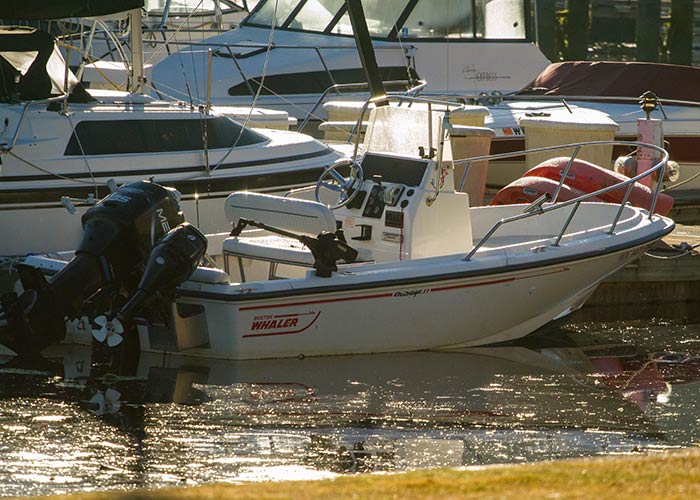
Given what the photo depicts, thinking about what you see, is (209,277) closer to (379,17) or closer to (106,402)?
(106,402)

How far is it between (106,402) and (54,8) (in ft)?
15.5

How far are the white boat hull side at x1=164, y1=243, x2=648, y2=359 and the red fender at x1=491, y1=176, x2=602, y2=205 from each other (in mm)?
1562

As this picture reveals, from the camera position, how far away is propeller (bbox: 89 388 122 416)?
867cm

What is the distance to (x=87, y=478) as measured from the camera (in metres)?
6.98

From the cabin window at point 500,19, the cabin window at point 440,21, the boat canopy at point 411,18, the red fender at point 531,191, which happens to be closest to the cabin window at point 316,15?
the boat canopy at point 411,18

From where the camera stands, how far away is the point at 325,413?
873 cm

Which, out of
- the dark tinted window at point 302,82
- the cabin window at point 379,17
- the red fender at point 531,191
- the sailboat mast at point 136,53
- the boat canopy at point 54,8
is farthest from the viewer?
the cabin window at point 379,17

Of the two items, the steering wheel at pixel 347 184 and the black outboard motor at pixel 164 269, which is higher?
the steering wheel at pixel 347 184

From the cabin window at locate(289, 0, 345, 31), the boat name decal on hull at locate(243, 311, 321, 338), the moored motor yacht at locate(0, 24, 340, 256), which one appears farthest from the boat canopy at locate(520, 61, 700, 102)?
the boat name decal on hull at locate(243, 311, 321, 338)

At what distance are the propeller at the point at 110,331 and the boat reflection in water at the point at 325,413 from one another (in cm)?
39

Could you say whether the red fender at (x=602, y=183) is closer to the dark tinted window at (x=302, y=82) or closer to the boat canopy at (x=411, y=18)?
the dark tinted window at (x=302, y=82)

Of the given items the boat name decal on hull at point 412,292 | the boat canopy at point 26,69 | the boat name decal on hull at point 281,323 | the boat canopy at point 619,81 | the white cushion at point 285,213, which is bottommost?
the boat name decal on hull at point 281,323

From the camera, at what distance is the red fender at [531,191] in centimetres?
1227

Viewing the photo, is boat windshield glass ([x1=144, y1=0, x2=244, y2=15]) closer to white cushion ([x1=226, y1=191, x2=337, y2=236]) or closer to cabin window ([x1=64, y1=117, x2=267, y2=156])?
cabin window ([x1=64, y1=117, x2=267, y2=156])
